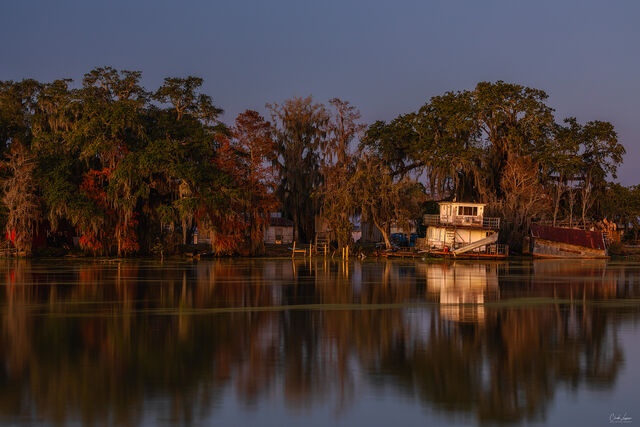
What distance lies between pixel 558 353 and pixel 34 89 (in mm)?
65900

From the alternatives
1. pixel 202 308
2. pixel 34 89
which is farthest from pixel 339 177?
pixel 202 308

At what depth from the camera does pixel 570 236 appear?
70.3 m

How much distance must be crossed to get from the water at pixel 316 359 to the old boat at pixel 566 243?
4246 centimetres

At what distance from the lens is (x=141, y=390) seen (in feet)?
38.0

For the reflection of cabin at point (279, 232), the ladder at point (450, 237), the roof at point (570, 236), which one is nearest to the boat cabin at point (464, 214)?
the ladder at point (450, 237)

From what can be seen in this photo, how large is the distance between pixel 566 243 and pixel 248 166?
29406mm

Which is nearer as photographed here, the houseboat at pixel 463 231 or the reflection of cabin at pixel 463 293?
the reflection of cabin at pixel 463 293

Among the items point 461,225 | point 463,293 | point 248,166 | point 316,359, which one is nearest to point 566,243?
point 461,225

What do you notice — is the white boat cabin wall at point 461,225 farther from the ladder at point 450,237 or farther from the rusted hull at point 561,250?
the rusted hull at point 561,250

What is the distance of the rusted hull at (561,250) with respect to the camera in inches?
2709

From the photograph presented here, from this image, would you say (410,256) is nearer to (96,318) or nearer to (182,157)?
(182,157)

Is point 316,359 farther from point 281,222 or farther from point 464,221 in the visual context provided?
point 281,222

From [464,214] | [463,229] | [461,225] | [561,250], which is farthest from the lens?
[561,250]
